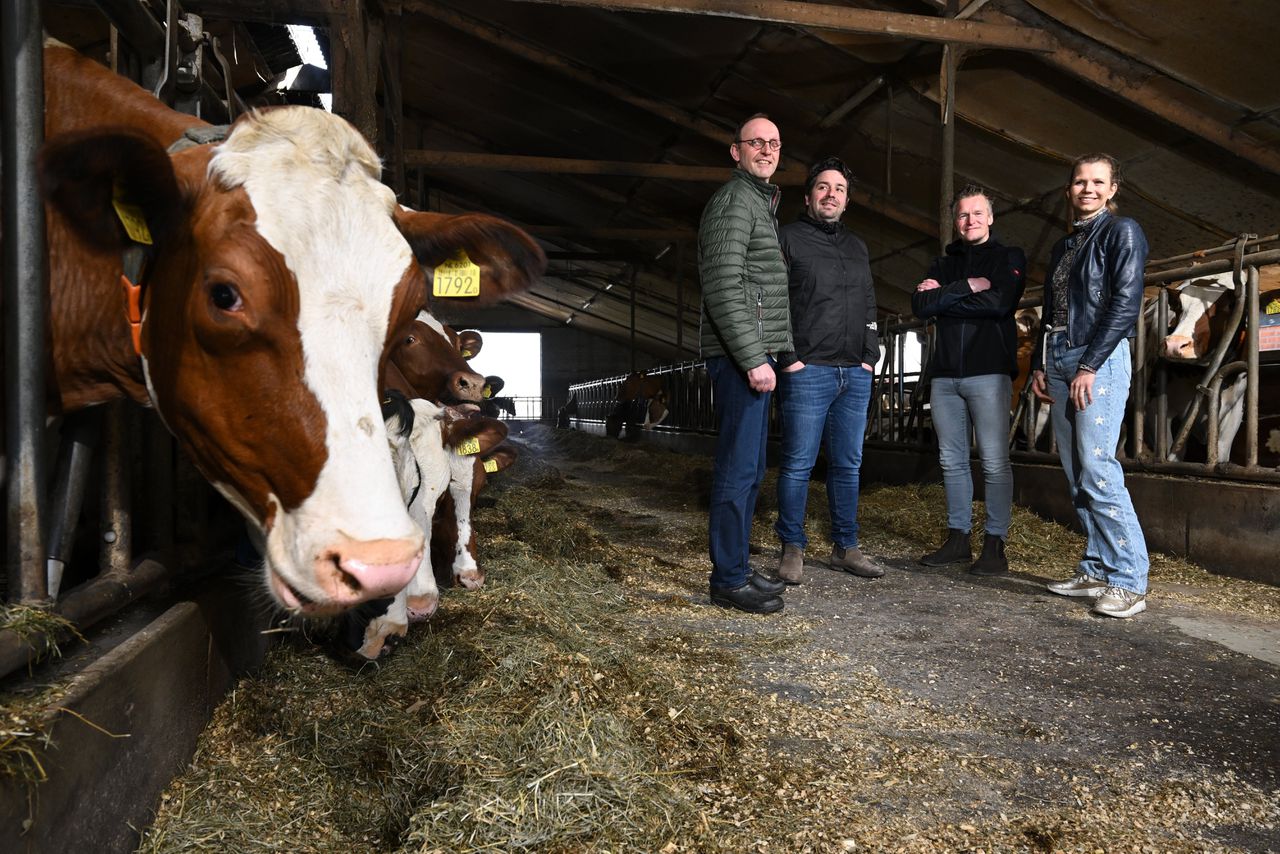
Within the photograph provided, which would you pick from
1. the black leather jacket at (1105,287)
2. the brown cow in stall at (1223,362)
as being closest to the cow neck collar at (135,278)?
the black leather jacket at (1105,287)

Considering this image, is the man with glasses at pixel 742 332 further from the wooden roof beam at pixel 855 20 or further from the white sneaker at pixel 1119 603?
the wooden roof beam at pixel 855 20

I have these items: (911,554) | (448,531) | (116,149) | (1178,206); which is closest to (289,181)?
(116,149)

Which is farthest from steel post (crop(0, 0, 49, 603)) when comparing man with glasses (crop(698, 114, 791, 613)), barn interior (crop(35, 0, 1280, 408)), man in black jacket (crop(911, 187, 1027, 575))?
man in black jacket (crop(911, 187, 1027, 575))

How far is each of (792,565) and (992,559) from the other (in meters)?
1.11

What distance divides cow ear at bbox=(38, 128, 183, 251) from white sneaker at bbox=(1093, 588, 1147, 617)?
3423 millimetres

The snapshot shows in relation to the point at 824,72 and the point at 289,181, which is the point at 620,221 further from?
the point at 289,181

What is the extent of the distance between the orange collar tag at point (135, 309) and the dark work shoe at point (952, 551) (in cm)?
375

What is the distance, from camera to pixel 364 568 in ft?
4.06

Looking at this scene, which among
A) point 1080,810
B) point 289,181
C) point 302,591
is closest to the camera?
point 302,591

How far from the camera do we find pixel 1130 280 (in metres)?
3.22

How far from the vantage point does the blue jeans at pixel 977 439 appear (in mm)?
4027

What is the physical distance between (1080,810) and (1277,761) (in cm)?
64

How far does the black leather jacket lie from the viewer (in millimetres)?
3217

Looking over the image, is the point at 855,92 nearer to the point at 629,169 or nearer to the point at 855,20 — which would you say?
the point at 855,20
